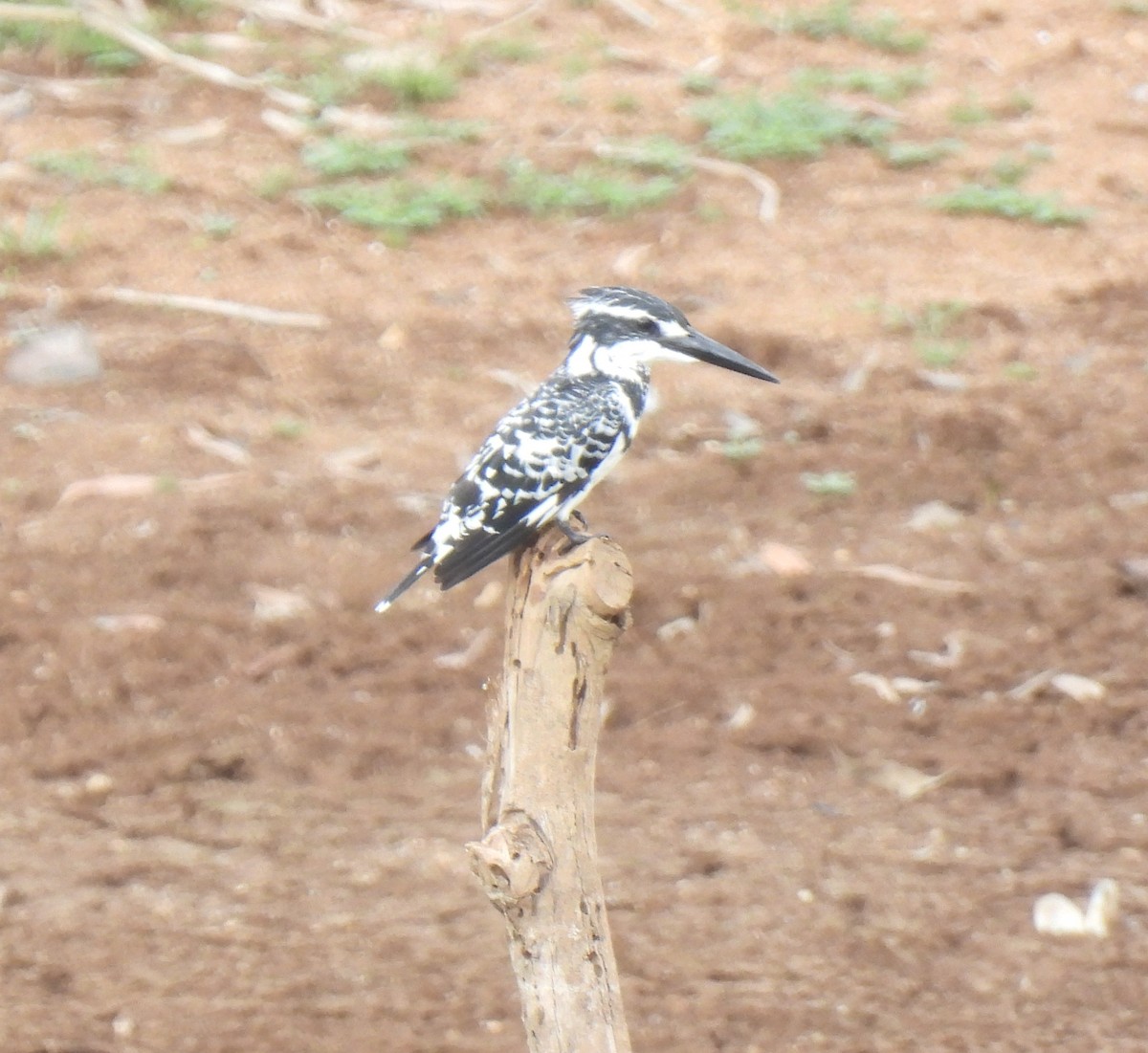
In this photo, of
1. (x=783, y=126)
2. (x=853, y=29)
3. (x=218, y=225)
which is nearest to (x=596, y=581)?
(x=218, y=225)

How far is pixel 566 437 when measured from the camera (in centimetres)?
348

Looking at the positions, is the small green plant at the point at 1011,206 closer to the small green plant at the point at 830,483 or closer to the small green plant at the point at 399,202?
the small green plant at the point at 399,202

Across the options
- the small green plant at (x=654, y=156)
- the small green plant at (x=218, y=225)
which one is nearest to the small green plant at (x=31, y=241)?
the small green plant at (x=218, y=225)

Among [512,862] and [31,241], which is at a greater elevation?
[512,862]

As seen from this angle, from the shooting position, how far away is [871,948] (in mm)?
3395

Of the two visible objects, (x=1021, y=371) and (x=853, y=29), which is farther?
(x=853, y=29)

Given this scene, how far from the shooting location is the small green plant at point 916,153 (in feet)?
23.9

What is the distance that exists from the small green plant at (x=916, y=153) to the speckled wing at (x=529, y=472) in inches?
160

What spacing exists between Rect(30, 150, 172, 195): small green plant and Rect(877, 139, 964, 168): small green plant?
3.02 m

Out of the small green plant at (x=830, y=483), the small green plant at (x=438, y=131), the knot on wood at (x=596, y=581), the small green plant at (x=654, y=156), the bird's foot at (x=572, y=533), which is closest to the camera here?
the knot on wood at (x=596, y=581)

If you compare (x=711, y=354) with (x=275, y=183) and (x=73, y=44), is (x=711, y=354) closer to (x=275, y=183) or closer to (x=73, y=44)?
(x=275, y=183)

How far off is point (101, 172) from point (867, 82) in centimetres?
340

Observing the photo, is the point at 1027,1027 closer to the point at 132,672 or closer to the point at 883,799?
the point at 883,799

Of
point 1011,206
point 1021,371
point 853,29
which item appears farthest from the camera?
point 853,29
